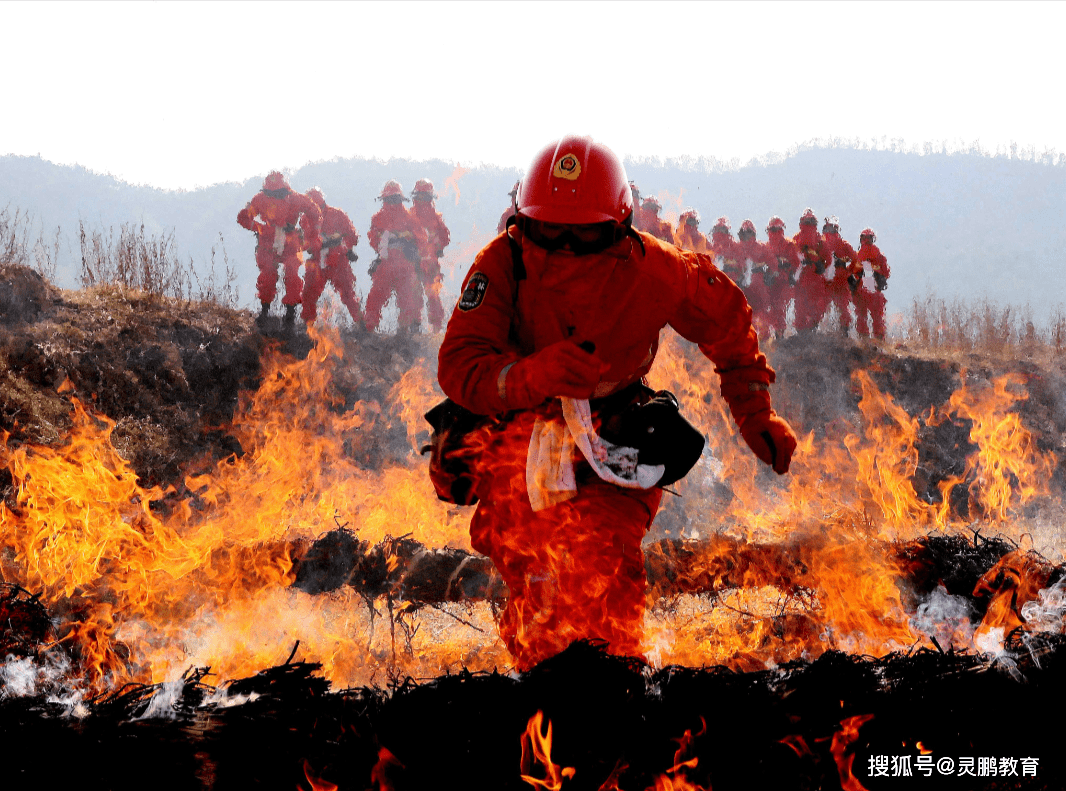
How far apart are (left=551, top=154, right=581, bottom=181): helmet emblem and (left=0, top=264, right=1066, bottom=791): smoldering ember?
5.09 feet

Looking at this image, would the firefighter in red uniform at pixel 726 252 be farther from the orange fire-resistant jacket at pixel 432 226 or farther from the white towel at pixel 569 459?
the white towel at pixel 569 459

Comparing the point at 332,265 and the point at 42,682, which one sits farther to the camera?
the point at 332,265

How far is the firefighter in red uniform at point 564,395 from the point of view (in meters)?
2.34

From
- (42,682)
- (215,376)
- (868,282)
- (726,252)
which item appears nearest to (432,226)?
(215,376)

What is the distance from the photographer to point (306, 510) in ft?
24.4

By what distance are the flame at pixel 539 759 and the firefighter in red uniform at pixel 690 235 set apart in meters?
12.9

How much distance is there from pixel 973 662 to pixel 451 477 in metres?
1.67

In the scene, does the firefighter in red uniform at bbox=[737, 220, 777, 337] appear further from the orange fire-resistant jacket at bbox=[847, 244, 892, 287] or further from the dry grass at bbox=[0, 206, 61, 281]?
the dry grass at bbox=[0, 206, 61, 281]

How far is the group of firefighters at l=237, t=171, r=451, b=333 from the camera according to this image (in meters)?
12.0

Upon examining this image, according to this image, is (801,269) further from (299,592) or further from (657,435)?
(657,435)

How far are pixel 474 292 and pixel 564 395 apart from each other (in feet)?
1.84

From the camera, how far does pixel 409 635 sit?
427 cm

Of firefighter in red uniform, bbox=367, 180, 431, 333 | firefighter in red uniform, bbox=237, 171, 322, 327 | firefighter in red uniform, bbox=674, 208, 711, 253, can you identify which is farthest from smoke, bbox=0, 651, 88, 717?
firefighter in red uniform, bbox=674, 208, 711, 253

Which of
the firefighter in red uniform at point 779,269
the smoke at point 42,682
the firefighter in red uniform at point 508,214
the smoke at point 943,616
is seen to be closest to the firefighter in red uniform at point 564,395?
the firefighter in red uniform at point 508,214
